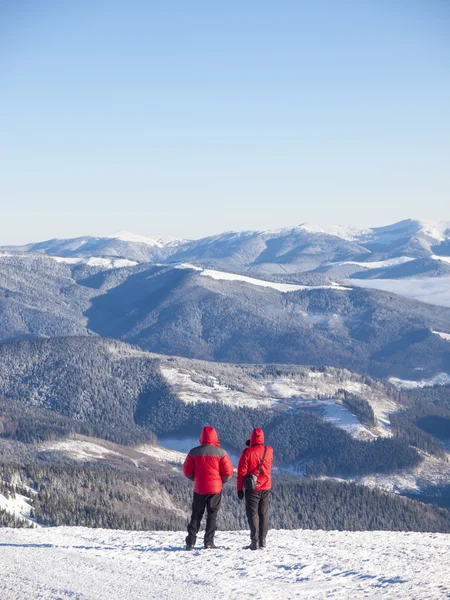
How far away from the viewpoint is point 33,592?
33844 millimetres

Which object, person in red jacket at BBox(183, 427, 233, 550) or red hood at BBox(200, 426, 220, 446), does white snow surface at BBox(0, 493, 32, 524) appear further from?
red hood at BBox(200, 426, 220, 446)

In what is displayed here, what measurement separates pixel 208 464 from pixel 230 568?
5114 mm

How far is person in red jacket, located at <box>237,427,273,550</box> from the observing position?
39.4 meters

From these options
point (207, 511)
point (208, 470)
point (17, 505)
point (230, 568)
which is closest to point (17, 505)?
point (17, 505)

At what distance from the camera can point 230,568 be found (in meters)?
36.2

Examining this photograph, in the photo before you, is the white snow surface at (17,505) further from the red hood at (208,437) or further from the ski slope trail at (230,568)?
the red hood at (208,437)

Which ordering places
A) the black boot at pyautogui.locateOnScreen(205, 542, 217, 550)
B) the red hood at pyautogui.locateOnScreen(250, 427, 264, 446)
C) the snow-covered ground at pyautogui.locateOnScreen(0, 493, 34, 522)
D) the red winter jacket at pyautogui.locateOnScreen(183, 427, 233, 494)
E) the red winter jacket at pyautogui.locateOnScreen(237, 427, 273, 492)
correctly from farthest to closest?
the snow-covered ground at pyautogui.locateOnScreen(0, 493, 34, 522) < the black boot at pyautogui.locateOnScreen(205, 542, 217, 550) < the red winter jacket at pyautogui.locateOnScreen(183, 427, 233, 494) < the red winter jacket at pyautogui.locateOnScreen(237, 427, 273, 492) < the red hood at pyautogui.locateOnScreen(250, 427, 264, 446)

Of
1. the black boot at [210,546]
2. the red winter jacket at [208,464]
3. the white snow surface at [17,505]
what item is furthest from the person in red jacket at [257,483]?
the white snow surface at [17,505]

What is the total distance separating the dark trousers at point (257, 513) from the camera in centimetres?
3975

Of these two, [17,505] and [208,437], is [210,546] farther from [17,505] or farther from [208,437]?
[17,505]

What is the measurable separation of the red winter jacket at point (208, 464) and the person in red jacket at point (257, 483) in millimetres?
798

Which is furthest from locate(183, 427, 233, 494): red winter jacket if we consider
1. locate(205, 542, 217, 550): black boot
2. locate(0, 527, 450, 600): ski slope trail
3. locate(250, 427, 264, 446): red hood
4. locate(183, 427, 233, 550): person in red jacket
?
locate(0, 527, 450, 600): ski slope trail

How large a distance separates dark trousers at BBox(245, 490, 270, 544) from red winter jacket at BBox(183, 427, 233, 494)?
1.49 meters

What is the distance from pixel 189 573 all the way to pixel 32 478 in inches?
5389
